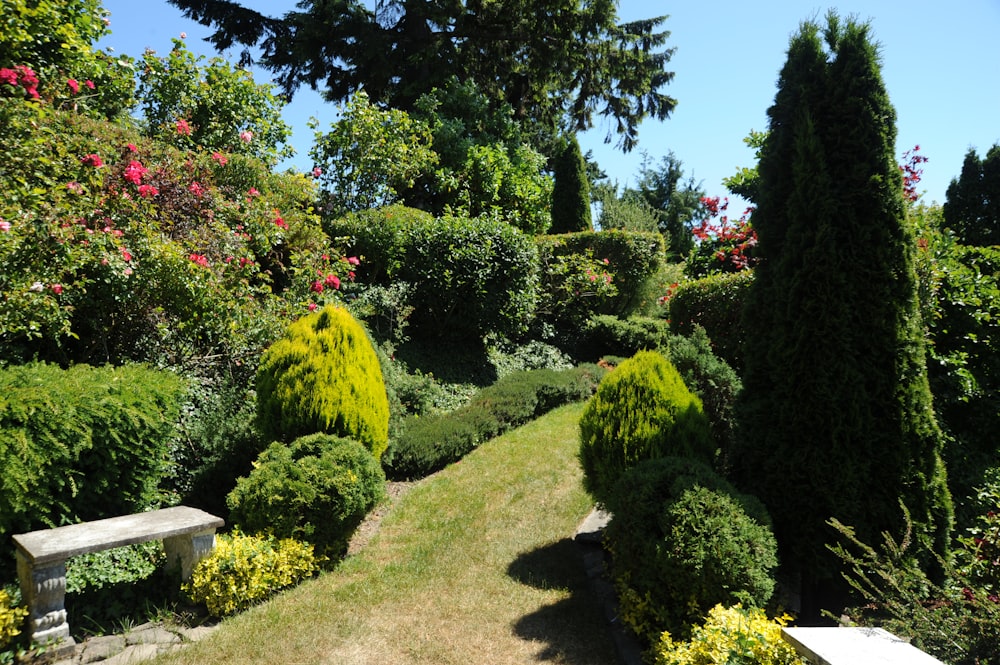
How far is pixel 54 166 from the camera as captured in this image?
5.50 meters

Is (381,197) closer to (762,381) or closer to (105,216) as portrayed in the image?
(105,216)

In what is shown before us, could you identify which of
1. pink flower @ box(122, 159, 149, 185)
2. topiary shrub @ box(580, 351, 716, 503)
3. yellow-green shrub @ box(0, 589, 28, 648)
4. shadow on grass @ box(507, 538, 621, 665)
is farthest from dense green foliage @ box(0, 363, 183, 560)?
topiary shrub @ box(580, 351, 716, 503)

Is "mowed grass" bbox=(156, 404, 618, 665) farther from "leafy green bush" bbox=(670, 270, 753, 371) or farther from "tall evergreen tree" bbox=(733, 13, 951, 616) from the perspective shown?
"leafy green bush" bbox=(670, 270, 753, 371)

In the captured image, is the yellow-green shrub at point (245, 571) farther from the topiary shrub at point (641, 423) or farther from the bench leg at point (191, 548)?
the topiary shrub at point (641, 423)

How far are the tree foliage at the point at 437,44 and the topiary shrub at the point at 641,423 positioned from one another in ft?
46.8

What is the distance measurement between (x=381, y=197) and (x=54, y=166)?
27.8 feet

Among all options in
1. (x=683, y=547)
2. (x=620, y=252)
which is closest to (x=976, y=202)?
(x=620, y=252)

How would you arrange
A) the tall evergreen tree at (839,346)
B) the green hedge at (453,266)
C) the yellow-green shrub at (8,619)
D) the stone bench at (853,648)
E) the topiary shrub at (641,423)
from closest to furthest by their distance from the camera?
the stone bench at (853,648) → the yellow-green shrub at (8,619) → the tall evergreen tree at (839,346) → the topiary shrub at (641,423) → the green hedge at (453,266)

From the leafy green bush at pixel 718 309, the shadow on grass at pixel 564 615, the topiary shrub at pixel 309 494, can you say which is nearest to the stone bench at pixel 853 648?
the shadow on grass at pixel 564 615

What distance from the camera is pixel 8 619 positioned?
3404 mm

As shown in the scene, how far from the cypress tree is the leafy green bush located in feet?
35.6

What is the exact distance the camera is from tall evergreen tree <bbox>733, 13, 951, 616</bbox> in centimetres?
401

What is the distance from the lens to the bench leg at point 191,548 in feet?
13.7

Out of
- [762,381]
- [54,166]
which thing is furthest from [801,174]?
[54,166]
